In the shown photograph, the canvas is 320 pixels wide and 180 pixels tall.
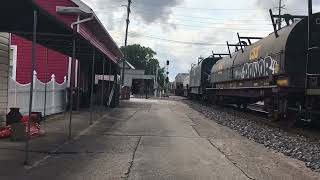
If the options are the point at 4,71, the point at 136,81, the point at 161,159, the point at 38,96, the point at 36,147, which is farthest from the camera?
the point at 136,81

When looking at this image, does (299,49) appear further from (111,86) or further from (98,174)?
(111,86)

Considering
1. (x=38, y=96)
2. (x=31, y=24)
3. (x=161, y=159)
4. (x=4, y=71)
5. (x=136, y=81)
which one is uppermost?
(x=136, y=81)

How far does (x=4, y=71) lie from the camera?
1516cm

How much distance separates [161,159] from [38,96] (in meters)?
10.6

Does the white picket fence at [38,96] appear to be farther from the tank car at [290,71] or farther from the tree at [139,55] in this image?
the tree at [139,55]

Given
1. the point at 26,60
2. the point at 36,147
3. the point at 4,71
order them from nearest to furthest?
the point at 36,147 → the point at 4,71 → the point at 26,60

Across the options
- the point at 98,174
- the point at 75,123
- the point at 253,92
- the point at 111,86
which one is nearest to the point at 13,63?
the point at 111,86

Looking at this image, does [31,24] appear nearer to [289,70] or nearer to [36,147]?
[36,147]

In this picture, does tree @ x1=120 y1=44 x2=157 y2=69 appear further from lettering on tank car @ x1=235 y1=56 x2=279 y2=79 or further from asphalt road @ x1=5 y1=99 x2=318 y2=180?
asphalt road @ x1=5 y1=99 x2=318 y2=180

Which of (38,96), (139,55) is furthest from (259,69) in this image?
(139,55)

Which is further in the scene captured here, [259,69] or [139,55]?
[139,55]

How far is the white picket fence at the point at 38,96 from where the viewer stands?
17.4 m

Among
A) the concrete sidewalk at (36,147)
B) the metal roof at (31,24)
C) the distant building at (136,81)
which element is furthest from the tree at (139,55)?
the metal roof at (31,24)

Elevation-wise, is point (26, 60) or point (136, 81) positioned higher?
point (136, 81)
